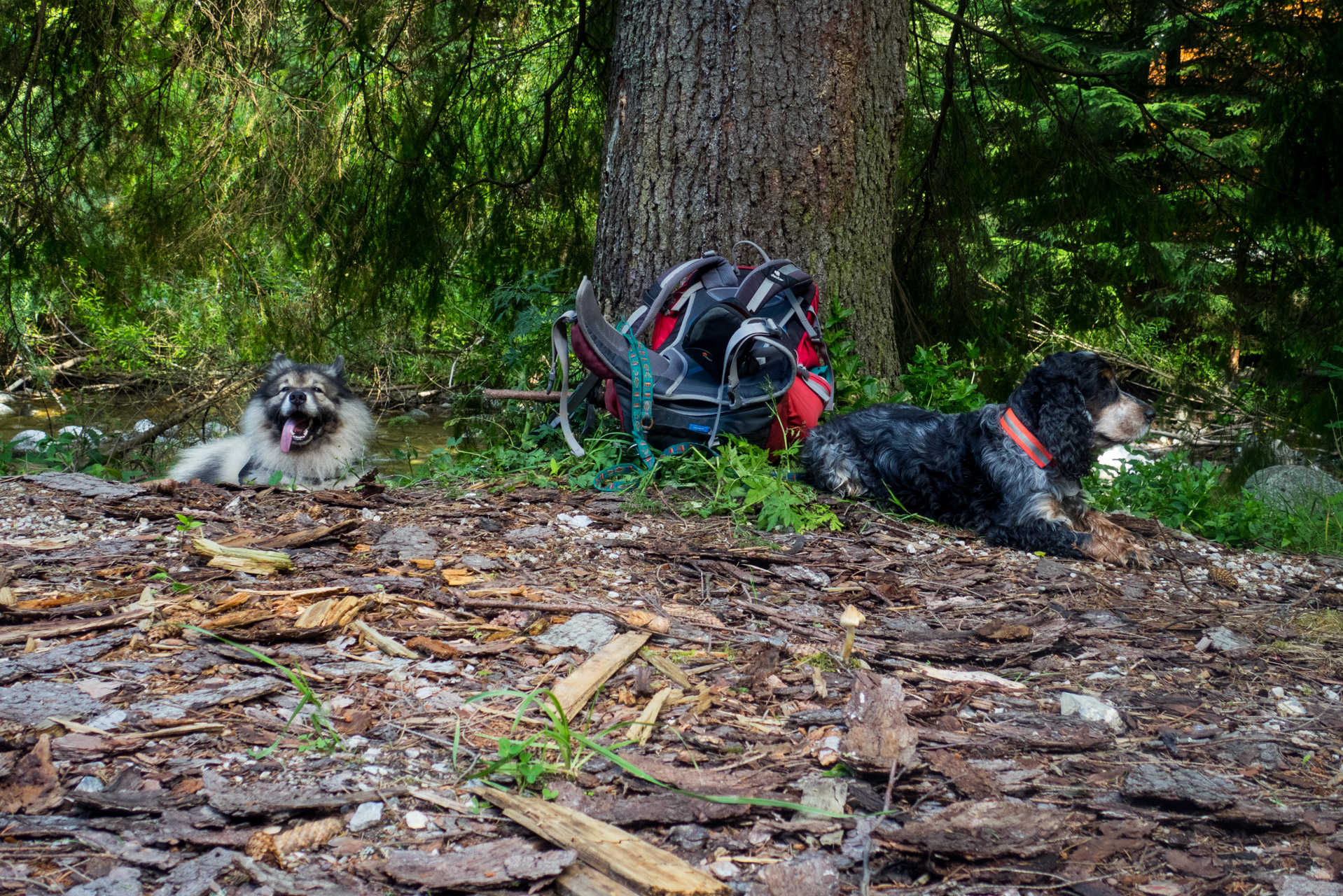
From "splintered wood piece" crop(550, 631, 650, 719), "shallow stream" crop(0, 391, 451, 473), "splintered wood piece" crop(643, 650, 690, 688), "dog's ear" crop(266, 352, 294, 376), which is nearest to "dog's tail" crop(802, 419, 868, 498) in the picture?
"splintered wood piece" crop(550, 631, 650, 719)

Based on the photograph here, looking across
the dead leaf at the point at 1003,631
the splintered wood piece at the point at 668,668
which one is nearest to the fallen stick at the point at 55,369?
the splintered wood piece at the point at 668,668

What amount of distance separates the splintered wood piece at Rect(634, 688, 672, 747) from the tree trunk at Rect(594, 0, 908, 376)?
10.6 ft

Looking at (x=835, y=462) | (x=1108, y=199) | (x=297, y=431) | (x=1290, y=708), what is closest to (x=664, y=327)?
Result: (x=835, y=462)

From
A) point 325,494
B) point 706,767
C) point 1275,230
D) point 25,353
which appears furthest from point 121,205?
point 1275,230

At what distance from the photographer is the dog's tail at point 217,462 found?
621 centimetres

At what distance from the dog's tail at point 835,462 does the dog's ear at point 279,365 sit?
147 inches

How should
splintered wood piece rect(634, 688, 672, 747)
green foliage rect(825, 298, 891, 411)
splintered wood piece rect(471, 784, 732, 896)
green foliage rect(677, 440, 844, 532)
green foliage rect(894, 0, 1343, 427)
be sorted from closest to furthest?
splintered wood piece rect(471, 784, 732, 896) → splintered wood piece rect(634, 688, 672, 747) → green foliage rect(677, 440, 844, 532) → green foliage rect(825, 298, 891, 411) → green foliage rect(894, 0, 1343, 427)

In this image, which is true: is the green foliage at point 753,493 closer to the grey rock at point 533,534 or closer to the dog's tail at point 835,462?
the dog's tail at point 835,462

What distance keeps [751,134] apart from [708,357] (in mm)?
1255

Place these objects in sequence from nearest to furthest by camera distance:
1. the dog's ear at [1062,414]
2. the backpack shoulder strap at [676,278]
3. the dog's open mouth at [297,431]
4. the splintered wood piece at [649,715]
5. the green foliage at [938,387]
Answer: the splintered wood piece at [649,715]
the dog's ear at [1062,414]
the backpack shoulder strap at [676,278]
the green foliage at [938,387]
the dog's open mouth at [297,431]

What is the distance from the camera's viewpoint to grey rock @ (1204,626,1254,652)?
9.95ft

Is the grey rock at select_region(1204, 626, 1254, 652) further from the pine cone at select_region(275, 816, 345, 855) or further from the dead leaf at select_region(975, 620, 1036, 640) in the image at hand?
the pine cone at select_region(275, 816, 345, 855)

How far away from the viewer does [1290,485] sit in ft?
25.0

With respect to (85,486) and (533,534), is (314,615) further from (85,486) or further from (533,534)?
(85,486)
